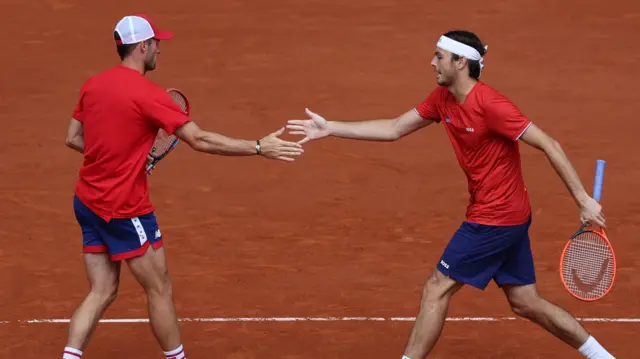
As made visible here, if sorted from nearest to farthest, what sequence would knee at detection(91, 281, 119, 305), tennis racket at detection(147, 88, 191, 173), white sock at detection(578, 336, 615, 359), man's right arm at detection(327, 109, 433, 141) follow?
knee at detection(91, 281, 119, 305) → white sock at detection(578, 336, 615, 359) → tennis racket at detection(147, 88, 191, 173) → man's right arm at detection(327, 109, 433, 141)

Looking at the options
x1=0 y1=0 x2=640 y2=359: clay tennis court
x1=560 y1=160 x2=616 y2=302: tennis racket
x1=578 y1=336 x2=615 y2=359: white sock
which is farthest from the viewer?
x1=0 y1=0 x2=640 y2=359: clay tennis court

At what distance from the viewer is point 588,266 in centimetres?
929

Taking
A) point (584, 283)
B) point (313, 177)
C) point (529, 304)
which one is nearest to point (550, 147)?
point (529, 304)

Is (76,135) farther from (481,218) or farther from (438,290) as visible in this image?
(481,218)

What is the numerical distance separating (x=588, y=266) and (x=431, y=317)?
1.33m

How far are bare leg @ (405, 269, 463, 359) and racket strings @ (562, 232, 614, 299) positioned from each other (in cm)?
101

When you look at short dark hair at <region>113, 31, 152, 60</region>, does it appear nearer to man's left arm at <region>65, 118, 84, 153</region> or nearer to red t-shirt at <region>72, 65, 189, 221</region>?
red t-shirt at <region>72, 65, 189, 221</region>

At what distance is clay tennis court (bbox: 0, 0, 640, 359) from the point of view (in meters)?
10.6

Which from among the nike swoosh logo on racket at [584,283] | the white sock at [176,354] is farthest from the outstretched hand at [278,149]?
the nike swoosh logo on racket at [584,283]

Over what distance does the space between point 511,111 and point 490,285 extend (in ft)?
10.5

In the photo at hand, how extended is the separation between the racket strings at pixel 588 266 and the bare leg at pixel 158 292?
9.31 feet

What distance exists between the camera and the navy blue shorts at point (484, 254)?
8789 millimetres

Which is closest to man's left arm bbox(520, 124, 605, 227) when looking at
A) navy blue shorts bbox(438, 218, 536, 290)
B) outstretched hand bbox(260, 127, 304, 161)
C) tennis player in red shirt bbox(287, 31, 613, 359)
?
tennis player in red shirt bbox(287, 31, 613, 359)

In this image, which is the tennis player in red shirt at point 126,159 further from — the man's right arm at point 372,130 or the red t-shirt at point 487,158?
the red t-shirt at point 487,158
